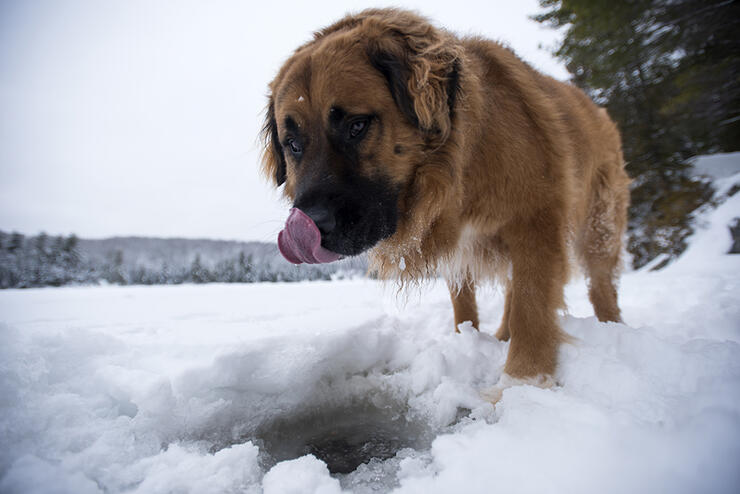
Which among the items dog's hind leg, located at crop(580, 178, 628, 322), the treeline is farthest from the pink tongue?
the treeline

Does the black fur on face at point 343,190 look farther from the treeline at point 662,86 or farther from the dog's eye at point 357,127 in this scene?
the treeline at point 662,86

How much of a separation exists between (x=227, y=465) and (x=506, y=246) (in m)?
1.75

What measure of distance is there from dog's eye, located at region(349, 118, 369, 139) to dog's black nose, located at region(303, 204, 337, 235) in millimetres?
415

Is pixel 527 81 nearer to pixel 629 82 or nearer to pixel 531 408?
pixel 531 408

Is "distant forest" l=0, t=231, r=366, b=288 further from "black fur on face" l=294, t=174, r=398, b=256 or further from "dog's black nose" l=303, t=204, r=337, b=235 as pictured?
"dog's black nose" l=303, t=204, r=337, b=235

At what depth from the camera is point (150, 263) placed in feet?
43.1

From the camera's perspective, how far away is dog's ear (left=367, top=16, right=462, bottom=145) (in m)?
1.79

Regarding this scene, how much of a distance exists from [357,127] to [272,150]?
100 centimetres

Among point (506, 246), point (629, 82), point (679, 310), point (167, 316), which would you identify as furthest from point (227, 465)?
point (629, 82)

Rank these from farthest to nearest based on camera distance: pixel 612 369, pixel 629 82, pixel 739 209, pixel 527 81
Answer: pixel 629 82 < pixel 739 209 < pixel 527 81 < pixel 612 369

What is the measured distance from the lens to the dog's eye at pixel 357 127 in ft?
5.71

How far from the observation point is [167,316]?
3850mm

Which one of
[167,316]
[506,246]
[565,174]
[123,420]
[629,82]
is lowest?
[167,316]

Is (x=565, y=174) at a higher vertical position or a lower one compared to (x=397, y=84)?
lower
